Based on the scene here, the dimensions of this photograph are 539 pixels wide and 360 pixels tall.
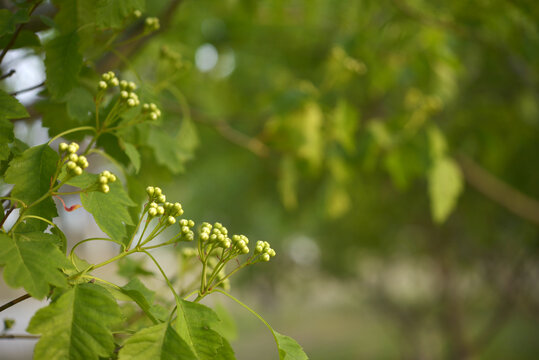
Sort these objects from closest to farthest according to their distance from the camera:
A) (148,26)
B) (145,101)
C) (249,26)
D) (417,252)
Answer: (145,101), (148,26), (249,26), (417,252)

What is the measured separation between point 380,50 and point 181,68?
1.73 meters

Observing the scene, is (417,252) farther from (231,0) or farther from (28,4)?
(28,4)

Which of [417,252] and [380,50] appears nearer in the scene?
[380,50]

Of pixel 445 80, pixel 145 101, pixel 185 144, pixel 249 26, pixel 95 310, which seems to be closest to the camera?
pixel 95 310

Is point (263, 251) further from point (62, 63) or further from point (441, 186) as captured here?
point (441, 186)

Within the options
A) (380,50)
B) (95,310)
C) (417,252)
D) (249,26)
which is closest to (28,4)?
(95,310)

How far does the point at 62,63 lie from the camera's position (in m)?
0.98

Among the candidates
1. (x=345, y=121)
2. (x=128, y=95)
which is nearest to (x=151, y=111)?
(x=128, y=95)

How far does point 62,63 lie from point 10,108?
0.20 m

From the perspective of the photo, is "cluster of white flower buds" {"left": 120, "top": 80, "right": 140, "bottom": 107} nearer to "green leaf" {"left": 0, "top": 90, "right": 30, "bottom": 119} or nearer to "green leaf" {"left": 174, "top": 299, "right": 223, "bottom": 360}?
"green leaf" {"left": 0, "top": 90, "right": 30, "bottom": 119}

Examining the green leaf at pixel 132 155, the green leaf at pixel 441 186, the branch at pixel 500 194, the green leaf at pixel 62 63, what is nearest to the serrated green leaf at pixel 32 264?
the green leaf at pixel 132 155

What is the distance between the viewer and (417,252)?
9273mm

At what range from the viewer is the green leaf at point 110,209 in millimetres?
790

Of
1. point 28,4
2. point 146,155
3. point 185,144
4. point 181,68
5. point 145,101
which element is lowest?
point 185,144
